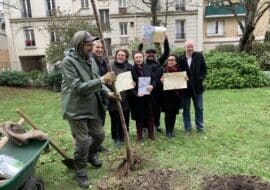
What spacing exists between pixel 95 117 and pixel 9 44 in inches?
1187

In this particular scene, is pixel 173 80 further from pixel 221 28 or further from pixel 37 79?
pixel 221 28

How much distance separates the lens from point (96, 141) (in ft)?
14.9

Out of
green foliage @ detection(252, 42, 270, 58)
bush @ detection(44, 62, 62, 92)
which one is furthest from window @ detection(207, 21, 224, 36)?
bush @ detection(44, 62, 62, 92)

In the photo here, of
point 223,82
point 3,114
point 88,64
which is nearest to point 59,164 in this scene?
point 88,64

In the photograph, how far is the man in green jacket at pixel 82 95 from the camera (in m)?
3.98

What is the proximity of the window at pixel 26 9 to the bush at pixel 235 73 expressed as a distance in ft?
74.8

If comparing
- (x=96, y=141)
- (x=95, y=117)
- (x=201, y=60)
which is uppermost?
(x=201, y=60)

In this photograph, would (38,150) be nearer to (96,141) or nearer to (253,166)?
(96,141)

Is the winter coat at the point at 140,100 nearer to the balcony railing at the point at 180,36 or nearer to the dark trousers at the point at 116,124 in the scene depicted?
the dark trousers at the point at 116,124

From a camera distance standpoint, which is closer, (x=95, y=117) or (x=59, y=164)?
(x=95, y=117)

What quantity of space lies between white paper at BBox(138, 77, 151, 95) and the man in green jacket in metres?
1.29

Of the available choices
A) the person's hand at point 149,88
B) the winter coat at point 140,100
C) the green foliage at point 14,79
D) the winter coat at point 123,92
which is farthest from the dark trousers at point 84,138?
the green foliage at point 14,79

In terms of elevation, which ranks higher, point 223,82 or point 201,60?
point 201,60

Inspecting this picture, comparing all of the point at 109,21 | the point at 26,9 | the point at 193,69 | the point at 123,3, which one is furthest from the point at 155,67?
the point at 26,9
